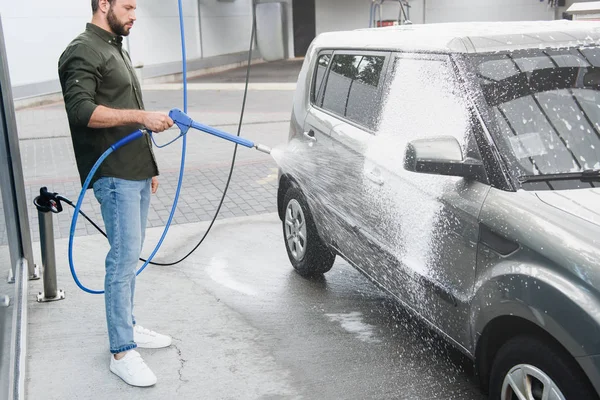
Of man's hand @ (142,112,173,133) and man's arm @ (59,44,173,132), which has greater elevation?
man's arm @ (59,44,173,132)

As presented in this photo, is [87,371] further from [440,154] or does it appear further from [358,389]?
[440,154]

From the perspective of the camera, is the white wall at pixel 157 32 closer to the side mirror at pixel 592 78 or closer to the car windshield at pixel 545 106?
the car windshield at pixel 545 106

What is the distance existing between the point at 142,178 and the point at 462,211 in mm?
1666

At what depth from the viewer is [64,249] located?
6.05 metres

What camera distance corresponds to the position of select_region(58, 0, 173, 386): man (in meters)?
3.34

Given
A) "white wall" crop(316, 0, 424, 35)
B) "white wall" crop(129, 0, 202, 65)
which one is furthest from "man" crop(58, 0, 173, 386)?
"white wall" crop(316, 0, 424, 35)

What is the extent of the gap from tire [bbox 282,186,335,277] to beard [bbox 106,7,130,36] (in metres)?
1.92

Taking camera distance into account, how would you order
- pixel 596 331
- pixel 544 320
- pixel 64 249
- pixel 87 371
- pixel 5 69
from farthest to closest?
pixel 64 249 → pixel 5 69 → pixel 87 371 → pixel 544 320 → pixel 596 331

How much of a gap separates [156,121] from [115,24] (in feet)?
1.90

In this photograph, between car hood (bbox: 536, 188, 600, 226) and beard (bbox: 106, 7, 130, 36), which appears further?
beard (bbox: 106, 7, 130, 36)

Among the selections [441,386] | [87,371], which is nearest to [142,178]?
[87,371]

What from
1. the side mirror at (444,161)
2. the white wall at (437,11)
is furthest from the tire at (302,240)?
the white wall at (437,11)

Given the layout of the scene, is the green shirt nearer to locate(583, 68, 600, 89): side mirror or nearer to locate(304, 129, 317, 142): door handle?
locate(304, 129, 317, 142): door handle

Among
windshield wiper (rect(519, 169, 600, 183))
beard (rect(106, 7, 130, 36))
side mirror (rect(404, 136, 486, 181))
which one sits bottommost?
windshield wiper (rect(519, 169, 600, 183))
